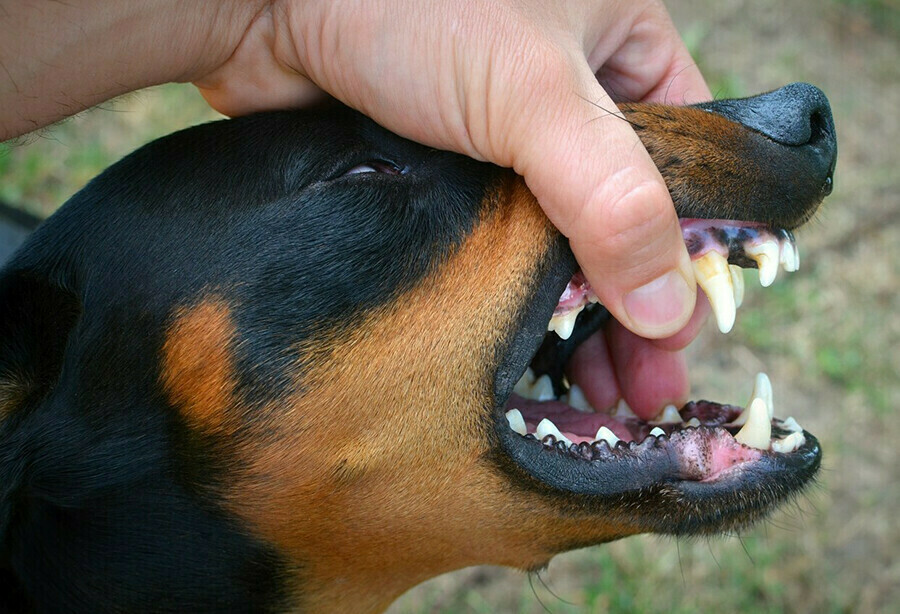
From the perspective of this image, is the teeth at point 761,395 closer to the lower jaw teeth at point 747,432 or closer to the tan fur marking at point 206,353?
the lower jaw teeth at point 747,432

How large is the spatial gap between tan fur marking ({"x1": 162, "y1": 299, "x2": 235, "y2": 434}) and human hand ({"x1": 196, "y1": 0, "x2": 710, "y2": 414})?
2.24 ft

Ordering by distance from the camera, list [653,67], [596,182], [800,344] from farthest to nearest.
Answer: [800,344], [653,67], [596,182]

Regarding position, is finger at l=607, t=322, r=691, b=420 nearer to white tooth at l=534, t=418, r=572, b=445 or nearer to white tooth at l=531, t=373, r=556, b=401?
white tooth at l=531, t=373, r=556, b=401

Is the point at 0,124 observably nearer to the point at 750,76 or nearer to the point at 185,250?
the point at 185,250

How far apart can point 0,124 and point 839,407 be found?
4.08m

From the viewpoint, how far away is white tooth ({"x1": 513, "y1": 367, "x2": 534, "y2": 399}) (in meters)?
3.22

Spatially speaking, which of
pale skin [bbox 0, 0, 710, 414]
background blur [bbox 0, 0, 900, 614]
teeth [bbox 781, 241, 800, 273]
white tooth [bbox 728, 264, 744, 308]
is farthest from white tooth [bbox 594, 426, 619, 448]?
background blur [bbox 0, 0, 900, 614]

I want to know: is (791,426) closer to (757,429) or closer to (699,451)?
(757,429)

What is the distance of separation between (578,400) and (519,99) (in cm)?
128

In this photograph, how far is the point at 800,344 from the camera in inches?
203

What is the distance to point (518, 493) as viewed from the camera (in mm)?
2588

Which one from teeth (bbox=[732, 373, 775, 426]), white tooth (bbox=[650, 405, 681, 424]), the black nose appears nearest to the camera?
the black nose

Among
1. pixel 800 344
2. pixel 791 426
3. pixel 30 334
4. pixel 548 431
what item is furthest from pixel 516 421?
pixel 800 344

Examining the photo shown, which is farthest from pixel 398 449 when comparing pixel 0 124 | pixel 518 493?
pixel 0 124
